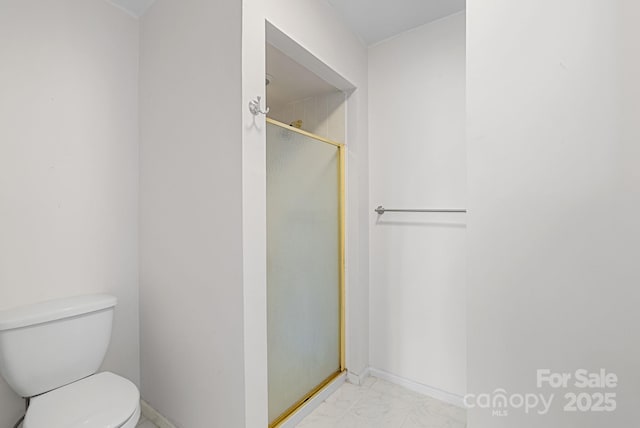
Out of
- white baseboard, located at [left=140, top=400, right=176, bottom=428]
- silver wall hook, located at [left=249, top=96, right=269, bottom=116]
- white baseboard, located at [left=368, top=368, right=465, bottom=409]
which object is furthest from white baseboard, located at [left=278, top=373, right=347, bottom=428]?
silver wall hook, located at [left=249, top=96, right=269, bottom=116]

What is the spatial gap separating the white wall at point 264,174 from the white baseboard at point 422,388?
125 millimetres

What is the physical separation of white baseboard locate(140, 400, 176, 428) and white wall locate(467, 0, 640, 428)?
1.49 m

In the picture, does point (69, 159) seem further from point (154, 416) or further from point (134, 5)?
point (154, 416)

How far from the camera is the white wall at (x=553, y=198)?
741 mm

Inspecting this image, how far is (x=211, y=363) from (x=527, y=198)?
4.62ft

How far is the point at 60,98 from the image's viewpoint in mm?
1377

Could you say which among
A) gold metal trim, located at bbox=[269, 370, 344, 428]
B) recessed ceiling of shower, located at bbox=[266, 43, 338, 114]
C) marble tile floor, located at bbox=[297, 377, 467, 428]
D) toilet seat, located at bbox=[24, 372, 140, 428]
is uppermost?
recessed ceiling of shower, located at bbox=[266, 43, 338, 114]

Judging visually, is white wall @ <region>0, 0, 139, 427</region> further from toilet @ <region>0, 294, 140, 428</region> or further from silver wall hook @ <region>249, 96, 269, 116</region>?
silver wall hook @ <region>249, 96, 269, 116</region>

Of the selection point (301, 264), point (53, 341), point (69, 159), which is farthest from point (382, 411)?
point (69, 159)

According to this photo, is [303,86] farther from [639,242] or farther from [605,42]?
[639,242]

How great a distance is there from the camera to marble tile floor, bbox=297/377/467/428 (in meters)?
1.53

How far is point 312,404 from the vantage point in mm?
1643

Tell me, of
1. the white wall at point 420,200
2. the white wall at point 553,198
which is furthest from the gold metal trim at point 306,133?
the white wall at point 553,198

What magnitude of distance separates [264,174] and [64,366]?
122 cm
